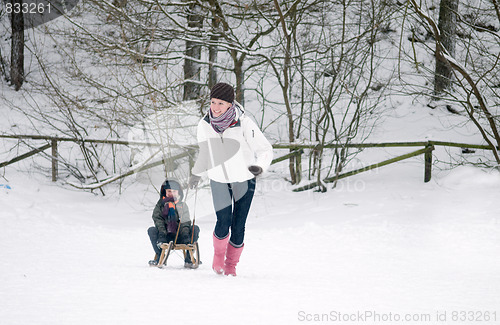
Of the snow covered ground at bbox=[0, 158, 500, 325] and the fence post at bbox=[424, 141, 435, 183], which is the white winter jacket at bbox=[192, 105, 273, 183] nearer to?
the snow covered ground at bbox=[0, 158, 500, 325]

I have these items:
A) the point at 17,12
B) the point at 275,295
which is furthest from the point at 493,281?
the point at 17,12

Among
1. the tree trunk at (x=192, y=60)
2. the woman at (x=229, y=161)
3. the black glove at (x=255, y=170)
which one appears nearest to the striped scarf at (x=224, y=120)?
the woman at (x=229, y=161)

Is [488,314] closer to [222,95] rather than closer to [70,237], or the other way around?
[222,95]

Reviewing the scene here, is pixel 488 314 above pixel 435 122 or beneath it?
beneath

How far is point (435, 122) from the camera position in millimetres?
11453

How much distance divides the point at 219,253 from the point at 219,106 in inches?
48.4

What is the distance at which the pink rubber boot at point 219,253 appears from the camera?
4102 millimetres

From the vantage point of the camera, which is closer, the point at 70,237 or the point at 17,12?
the point at 70,237

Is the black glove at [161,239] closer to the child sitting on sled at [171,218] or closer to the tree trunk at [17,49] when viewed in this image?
the child sitting on sled at [171,218]

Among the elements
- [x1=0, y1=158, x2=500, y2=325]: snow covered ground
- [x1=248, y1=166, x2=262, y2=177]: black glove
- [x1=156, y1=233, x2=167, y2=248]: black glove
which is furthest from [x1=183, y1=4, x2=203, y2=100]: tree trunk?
[x1=248, y1=166, x2=262, y2=177]: black glove

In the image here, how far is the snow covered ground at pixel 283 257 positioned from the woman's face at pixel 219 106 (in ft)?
4.19

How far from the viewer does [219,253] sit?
4.15 metres

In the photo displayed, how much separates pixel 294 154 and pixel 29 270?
542 cm

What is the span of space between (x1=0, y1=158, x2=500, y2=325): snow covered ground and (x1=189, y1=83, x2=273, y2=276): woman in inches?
11.9
